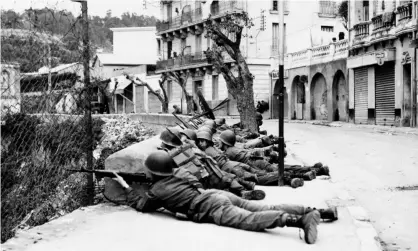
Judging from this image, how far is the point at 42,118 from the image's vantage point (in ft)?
22.3

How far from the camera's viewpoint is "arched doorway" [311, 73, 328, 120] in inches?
1224

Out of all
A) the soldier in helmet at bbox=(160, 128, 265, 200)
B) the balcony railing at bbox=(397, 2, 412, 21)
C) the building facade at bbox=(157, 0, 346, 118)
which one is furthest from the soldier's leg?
the building facade at bbox=(157, 0, 346, 118)

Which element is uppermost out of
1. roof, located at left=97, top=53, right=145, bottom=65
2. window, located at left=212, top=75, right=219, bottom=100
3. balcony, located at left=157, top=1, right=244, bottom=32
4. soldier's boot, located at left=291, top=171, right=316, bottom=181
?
balcony, located at left=157, top=1, right=244, bottom=32

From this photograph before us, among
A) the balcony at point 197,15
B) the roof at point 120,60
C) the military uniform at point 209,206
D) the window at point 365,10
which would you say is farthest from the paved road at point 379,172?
the roof at point 120,60

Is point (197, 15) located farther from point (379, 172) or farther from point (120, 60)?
point (379, 172)

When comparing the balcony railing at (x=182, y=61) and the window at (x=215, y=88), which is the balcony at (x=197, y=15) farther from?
the window at (x=215, y=88)

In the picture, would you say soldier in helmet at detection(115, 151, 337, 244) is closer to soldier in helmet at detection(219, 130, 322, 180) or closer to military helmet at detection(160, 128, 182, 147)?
military helmet at detection(160, 128, 182, 147)

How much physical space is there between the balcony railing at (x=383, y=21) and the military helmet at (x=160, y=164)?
778 inches

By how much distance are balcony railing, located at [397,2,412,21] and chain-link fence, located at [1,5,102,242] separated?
59.7 feet

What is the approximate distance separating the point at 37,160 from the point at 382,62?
1995 centimetres

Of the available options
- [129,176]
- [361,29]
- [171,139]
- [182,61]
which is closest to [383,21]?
[361,29]

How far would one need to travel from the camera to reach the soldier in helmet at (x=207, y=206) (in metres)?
5.62

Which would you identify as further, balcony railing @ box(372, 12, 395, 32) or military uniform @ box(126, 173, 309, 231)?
balcony railing @ box(372, 12, 395, 32)

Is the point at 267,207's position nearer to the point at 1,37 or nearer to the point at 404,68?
the point at 1,37
